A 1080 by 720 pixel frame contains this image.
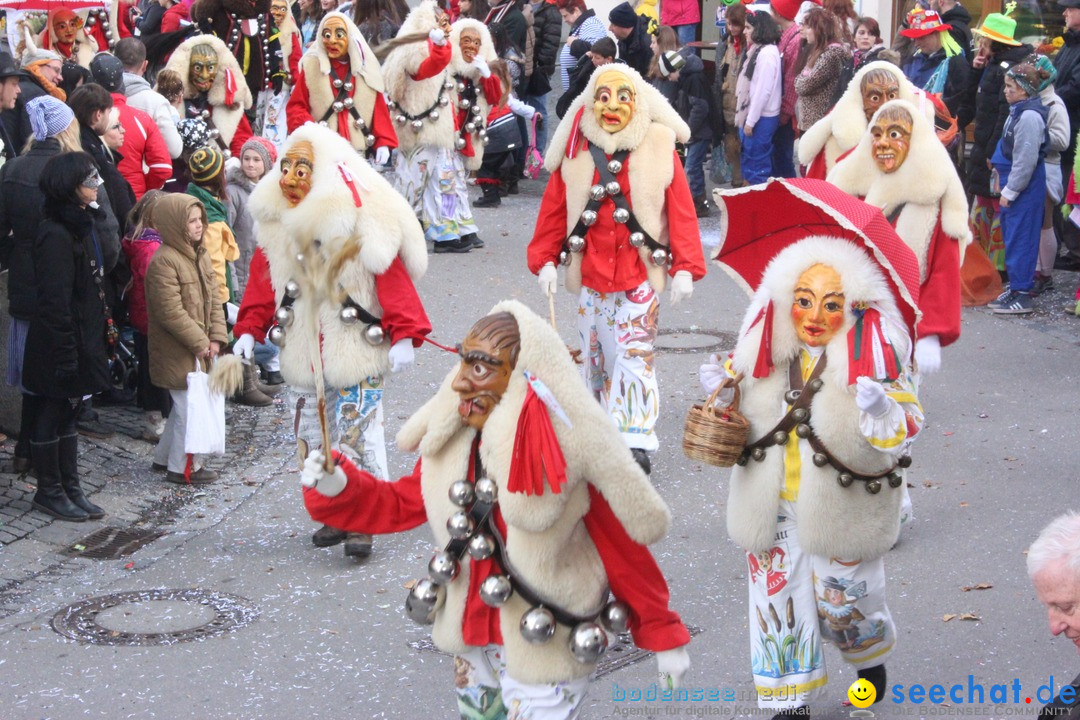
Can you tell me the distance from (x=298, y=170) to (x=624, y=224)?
1.99 meters

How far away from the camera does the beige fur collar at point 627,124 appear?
25.1 ft

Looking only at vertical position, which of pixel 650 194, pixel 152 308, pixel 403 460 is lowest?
pixel 403 460

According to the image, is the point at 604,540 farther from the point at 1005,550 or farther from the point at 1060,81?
the point at 1060,81

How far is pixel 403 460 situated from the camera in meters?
8.39

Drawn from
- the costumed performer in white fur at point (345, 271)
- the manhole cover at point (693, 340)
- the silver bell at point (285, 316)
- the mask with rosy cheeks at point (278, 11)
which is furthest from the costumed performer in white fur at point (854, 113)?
the mask with rosy cheeks at point (278, 11)

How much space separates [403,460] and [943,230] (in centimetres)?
346

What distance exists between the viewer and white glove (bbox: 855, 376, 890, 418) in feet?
14.7

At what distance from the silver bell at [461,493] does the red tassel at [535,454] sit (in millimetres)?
219

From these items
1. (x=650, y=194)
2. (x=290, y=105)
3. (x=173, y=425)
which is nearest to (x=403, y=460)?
(x=173, y=425)

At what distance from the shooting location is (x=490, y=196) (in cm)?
1555

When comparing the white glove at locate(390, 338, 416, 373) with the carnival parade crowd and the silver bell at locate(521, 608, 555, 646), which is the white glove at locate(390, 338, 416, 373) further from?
the silver bell at locate(521, 608, 555, 646)

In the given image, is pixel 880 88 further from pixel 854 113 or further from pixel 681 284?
pixel 681 284

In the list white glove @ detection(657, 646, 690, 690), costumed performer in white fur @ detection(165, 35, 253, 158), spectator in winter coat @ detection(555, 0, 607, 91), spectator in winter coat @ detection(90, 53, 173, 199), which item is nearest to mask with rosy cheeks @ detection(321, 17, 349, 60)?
costumed performer in white fur @ detection(165, 35, 253, 158)

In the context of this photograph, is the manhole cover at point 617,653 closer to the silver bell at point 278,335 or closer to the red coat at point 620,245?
the silver bell at point 278,335
